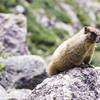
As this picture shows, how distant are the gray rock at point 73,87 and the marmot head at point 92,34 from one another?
860 mm

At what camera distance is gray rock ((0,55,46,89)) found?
420 inches

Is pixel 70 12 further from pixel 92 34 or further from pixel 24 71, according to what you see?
pixel 92 34

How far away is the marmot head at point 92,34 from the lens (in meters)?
6.81

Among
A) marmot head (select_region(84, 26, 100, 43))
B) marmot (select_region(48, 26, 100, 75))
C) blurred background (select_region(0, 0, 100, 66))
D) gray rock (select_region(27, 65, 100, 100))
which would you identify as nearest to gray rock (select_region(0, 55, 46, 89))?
marmot (select_region(48, 26, 100, 75))

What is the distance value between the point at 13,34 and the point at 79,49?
10.5m

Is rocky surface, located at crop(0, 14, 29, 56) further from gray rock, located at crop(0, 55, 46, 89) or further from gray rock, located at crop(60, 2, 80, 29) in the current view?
gray rock, located at crop(60, 2, 80, 29)

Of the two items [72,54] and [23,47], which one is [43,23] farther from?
[72,54]

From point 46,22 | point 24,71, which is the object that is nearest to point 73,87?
point 24,71

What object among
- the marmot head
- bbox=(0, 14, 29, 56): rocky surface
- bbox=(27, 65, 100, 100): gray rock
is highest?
the marmot head

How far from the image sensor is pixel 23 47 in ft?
54.9

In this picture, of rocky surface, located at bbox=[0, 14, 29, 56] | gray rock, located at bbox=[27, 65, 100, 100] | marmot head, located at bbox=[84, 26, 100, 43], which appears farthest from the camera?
rocky surface, located at bbox=[0, 14, 29, 56]

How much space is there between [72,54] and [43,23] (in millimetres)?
29466

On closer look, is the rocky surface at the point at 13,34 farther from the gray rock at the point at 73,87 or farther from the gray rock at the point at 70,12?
the gray rock at the point at 70,12

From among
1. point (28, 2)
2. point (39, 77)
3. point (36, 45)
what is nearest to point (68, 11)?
point (28, 2)
